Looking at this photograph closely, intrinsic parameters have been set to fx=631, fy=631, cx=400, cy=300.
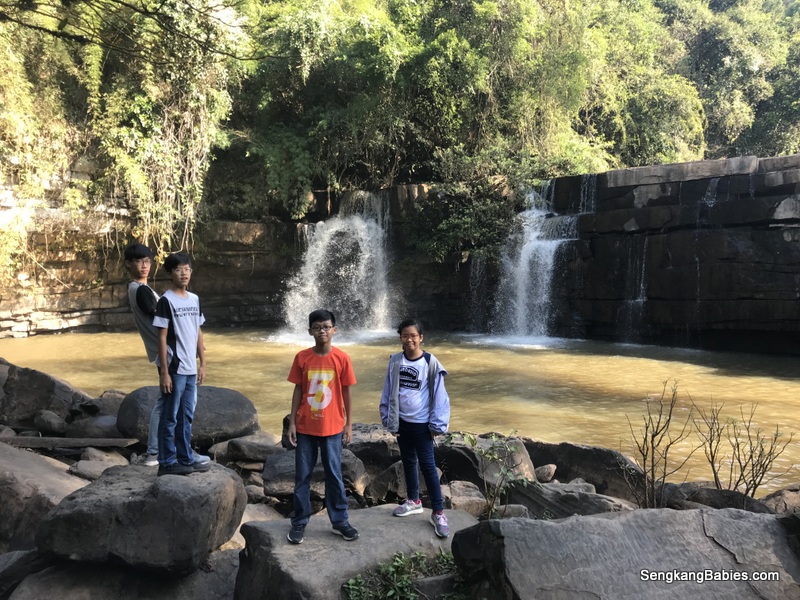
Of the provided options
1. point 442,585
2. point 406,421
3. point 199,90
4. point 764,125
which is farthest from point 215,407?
point 764,125

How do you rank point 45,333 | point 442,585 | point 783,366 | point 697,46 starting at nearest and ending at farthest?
1. point 442,585
2. point 783,366
3. point 45,333
4. point 697,46

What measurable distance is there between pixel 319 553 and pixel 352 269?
595 inches

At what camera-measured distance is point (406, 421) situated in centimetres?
354

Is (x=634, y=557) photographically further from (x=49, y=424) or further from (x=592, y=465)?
(x=49, y=424)

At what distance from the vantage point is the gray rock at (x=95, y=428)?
19.5 feet

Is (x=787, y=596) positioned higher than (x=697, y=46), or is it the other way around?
(x=697, y=46)

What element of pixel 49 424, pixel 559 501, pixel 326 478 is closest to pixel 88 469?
pixel 49 424

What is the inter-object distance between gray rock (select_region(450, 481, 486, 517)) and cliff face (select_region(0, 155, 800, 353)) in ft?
35.5

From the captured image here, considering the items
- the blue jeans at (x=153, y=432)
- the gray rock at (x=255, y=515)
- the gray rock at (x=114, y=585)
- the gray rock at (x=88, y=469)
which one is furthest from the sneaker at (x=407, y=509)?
the gray rock at (x=88, y=469)

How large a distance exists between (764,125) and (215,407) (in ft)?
91.0

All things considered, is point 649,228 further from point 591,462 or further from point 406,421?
point 406,421

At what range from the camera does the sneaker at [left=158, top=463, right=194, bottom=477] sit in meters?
3.47

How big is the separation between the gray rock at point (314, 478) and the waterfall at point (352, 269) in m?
12.9

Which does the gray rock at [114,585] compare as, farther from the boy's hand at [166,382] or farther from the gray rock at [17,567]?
the boy's hand at [166,382]
